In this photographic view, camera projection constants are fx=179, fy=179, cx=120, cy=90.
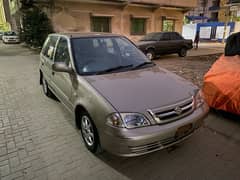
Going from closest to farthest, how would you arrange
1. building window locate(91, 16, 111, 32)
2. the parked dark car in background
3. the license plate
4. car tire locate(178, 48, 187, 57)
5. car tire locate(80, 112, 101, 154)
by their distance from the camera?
the license plate → car tire locate(80, 112, 101, 154) → the parked dark car in background → car tire locate(178, 48, 187, 57) → building window locate(91, 16, 111, 32)

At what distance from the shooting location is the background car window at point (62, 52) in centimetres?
301

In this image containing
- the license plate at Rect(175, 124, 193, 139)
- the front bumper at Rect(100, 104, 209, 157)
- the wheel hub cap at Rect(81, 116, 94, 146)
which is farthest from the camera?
the wheel hub cap at Rect(81, 116, 94, 146)

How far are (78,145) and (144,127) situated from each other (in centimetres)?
129

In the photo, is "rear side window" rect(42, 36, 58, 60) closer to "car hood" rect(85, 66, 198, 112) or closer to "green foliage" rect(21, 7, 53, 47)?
"car hood" rect(85, 66, 198, 112)

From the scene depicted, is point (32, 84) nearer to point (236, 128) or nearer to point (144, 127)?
point (144, 127)

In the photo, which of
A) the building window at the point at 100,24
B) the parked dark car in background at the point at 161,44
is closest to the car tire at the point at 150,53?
the parked dark car in background at the point at 161,44

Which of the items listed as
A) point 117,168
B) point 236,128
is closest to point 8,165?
point 117,168

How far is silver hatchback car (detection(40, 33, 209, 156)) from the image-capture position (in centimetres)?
197

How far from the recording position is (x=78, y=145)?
2.76 meters

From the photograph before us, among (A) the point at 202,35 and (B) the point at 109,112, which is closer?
(B) the point at 109,112

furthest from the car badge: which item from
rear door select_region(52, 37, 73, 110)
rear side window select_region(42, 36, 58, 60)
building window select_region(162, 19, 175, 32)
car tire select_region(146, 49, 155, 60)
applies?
building window select_region(162, 19, 175, 32)

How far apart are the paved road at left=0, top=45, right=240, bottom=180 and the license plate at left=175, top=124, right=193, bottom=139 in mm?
430

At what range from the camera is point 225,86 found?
332cm

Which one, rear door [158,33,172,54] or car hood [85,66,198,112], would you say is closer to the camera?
car hood [85,66,198,112]
